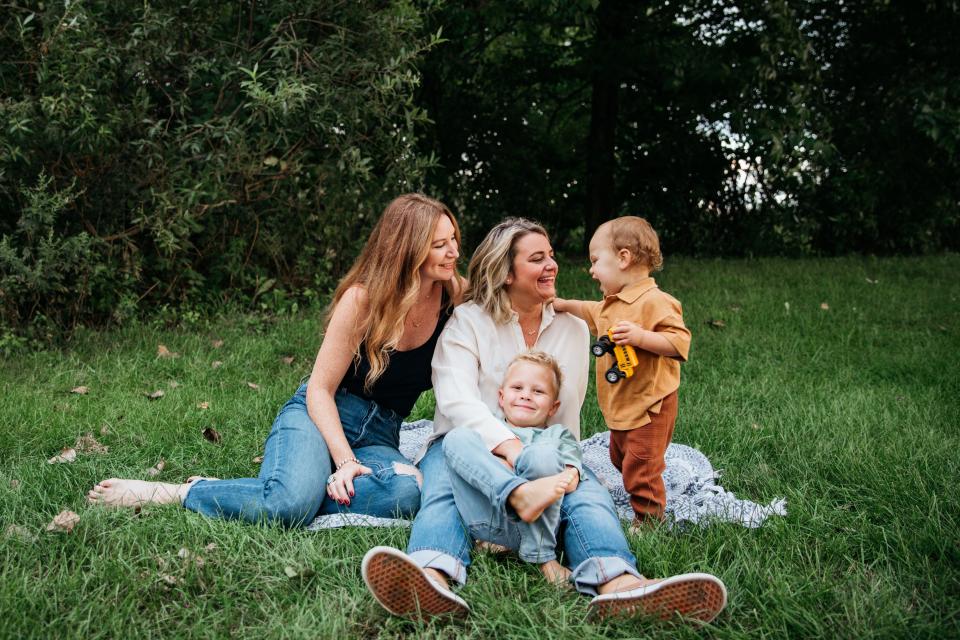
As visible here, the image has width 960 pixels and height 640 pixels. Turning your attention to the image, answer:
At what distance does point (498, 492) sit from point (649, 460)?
30.1 inches

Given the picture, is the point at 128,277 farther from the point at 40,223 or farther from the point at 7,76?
the point at 7,76

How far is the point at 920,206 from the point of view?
447 inches

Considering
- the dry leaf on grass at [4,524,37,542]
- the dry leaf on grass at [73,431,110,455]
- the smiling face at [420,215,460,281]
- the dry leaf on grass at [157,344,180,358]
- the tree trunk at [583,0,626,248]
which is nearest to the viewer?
the dry leaf on grass at [4,524,37,542]

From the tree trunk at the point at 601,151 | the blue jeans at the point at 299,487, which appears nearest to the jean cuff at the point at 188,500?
the blue jeans at the point at 299,487

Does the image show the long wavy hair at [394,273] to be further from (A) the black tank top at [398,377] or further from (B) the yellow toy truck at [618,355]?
(B) the yellow toy truck at [618,355]

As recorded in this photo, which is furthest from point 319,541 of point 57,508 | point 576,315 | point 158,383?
point 158,383

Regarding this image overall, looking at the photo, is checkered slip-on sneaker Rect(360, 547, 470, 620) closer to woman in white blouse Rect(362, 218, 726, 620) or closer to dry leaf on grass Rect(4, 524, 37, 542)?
woman in white blouse Rect(362, 218, 726, 620)

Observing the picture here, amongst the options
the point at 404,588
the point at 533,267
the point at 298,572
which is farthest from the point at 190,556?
the point at 533,267

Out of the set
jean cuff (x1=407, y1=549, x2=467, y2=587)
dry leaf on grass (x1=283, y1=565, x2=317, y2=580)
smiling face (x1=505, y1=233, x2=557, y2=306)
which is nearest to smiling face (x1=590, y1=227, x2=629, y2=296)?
smiling face (x1=505, y1=233, x2=557, y2=306)

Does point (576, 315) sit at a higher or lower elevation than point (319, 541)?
higher

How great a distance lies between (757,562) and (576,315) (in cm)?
128

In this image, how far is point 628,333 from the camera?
116 inches

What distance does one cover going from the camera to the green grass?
2.37 meters

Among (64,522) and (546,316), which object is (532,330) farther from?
(64,522)
